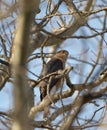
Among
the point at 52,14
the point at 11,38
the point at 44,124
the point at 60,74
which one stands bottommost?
the point at 44,124

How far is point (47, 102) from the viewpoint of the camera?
3795 millimetres

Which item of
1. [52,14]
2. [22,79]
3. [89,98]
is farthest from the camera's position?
[52,14]

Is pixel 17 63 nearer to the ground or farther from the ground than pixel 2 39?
nearer to the ground

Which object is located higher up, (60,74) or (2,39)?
(2,39)

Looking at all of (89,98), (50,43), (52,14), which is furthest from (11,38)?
(89,98)

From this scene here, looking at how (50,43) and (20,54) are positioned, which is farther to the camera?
(50,43)

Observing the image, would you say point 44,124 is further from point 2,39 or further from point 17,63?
point 17,63

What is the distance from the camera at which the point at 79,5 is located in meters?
5.90

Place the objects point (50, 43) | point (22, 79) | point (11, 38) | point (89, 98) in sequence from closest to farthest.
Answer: point (22, 79) → point (89, 98) → point (11, 38) → point (50, 43)

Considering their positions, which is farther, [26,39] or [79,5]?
[79,5]

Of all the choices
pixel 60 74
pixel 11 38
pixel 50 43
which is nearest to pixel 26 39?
pixel 60 74

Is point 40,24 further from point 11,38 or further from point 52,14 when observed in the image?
point 11,38

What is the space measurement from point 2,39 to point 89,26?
960 mm

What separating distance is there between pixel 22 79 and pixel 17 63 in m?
0.07
